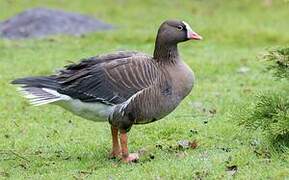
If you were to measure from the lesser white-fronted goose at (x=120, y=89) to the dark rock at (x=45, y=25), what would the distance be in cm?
1128

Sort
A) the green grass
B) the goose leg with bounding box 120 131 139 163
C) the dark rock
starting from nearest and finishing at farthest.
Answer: the green grass, the goose leg with bounding box 120 131 139 163, the dark rock

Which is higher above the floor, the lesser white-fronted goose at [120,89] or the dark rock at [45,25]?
the lesser white-fronted goose at [120,89]

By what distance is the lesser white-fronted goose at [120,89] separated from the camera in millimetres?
8758

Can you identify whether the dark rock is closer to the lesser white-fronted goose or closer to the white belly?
the lesser white-fronted goose

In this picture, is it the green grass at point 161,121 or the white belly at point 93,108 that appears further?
the white belly at point 93,108

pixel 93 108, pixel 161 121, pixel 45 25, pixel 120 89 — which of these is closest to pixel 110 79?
pixel 120 89

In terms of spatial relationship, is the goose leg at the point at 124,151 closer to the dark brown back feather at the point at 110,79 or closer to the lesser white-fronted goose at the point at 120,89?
the lesser white-fronted goose at the point at 120,89

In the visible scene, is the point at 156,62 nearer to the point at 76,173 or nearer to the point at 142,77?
the point at 142,77

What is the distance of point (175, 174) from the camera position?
26.0 feet

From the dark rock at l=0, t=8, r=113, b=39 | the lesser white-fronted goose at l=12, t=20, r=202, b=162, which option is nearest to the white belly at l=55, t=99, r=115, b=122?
the lesser white-fronted goose at l=12, t=20, r=202, b=162

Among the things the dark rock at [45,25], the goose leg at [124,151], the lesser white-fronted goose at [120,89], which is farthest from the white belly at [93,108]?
the dark rock at [45,25]

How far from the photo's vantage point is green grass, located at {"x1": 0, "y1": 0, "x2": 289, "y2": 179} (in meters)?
8.39

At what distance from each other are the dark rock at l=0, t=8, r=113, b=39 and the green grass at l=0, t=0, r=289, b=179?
0.70m

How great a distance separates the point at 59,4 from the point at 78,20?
4358 mm
